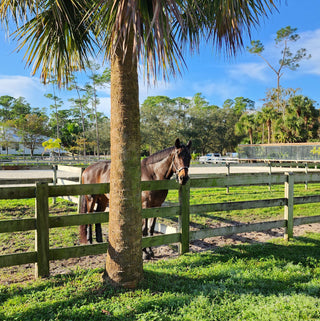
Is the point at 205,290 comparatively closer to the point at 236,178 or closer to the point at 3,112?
the point at 236,178

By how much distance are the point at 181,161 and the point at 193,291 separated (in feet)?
6.68

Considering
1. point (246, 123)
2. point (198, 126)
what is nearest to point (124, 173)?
point (246, 123)

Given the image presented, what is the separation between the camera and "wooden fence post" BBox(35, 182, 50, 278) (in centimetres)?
360

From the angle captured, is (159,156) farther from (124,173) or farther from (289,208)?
(289,208)

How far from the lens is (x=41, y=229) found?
3.62 meters

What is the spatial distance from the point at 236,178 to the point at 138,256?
271 centimetres

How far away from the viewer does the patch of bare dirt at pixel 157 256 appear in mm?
3993

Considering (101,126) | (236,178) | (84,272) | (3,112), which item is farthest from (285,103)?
(3,112)

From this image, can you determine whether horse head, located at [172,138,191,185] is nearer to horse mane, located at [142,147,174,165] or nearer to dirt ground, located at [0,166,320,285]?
horse mane, located at [142,147,174,165]

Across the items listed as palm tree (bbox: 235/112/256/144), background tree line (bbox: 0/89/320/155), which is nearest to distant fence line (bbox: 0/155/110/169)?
background tree line (bbox: 0/89/320/155)

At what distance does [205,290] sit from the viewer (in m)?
3.31

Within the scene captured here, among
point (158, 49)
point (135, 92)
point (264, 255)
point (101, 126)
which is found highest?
point (101, 126)

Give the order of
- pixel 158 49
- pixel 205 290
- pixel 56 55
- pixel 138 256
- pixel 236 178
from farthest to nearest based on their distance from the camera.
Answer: pixel 236 178
pixel 56 55
pixel 138 256
pixel 205 290
pixel 158 49

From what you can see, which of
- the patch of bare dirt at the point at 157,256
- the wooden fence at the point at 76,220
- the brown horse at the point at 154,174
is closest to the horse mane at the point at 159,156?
the brown horse at the point at 154,174
